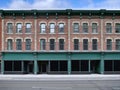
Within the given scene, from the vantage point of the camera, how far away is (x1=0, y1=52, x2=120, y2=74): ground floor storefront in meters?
37.6

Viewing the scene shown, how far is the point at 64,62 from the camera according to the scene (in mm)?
37875

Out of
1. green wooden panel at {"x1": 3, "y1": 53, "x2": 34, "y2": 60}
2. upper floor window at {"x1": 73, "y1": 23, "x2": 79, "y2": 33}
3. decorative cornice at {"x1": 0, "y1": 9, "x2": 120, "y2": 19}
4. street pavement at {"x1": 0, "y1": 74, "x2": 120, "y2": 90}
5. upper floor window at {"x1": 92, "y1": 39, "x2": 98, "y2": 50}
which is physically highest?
decorative cornice at {"x1": 0, "y1": 9, "x2": 120, "y2": 19}

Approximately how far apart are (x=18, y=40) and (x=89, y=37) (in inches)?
453

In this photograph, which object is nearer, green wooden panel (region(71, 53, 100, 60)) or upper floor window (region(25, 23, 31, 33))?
green wooden panel (region(71, 53, 100, 60))

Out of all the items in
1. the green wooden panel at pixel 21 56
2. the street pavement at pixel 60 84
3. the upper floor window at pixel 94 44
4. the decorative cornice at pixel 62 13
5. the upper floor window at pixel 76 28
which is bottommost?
the street pavement at pixel 60 84

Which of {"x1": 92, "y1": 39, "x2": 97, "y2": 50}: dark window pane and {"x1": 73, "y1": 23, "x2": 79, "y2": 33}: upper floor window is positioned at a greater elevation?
{"x1": 73, "y1": 23, "x2": 79, "y2": 33}: upper floor window

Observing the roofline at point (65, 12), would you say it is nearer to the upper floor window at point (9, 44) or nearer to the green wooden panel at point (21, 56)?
the upper floor window at point (9, 44)

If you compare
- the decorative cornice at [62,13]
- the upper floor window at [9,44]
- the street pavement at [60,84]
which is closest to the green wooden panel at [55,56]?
the upper floor window at [9,44]

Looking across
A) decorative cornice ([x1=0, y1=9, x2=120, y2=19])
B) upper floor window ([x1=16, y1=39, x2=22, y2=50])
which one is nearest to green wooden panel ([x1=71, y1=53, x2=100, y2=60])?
decorative cornice ([x1=0, y1=9, x2=120, y2=19])

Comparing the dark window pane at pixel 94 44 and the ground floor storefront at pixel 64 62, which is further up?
the dark window pane at pixel 94 44

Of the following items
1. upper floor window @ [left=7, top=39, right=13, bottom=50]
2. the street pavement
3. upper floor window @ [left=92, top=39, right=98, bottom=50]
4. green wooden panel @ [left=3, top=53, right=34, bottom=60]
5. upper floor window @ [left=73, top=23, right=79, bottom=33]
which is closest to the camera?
the street pavement

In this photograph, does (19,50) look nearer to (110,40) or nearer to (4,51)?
(4,51)

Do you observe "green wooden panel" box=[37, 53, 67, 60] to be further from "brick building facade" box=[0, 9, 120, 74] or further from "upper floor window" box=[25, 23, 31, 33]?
Result: "upper floor window" box=[25, 23, 31, 33]

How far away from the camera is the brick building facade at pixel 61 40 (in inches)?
1481
